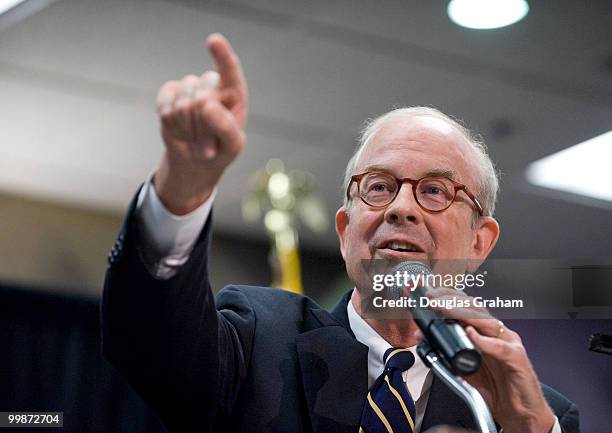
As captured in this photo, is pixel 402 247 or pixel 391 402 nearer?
pixel 391 402

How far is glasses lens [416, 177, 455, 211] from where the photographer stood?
1525 millimetres

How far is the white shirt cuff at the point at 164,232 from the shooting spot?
42.9 inches

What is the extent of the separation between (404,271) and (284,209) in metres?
4.24

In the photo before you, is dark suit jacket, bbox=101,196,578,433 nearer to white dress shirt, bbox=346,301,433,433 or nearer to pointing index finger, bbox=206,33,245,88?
white dress shirt, bbox=346,301,433,433

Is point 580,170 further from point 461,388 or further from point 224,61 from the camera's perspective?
point 224,61

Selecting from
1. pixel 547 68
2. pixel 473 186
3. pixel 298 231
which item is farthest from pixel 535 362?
pixel 298 231

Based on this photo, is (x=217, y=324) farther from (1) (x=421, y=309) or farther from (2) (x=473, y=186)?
(2) (x=473, y=186)

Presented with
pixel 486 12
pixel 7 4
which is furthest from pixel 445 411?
pixel 7 4

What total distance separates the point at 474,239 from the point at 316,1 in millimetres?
1847

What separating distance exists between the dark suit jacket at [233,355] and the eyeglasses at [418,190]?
0.68ft

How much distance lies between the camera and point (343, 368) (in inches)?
55.5

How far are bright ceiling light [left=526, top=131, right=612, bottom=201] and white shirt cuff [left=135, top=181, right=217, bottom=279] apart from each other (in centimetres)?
343

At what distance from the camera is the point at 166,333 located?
1135mm

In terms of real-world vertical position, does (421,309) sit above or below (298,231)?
below
